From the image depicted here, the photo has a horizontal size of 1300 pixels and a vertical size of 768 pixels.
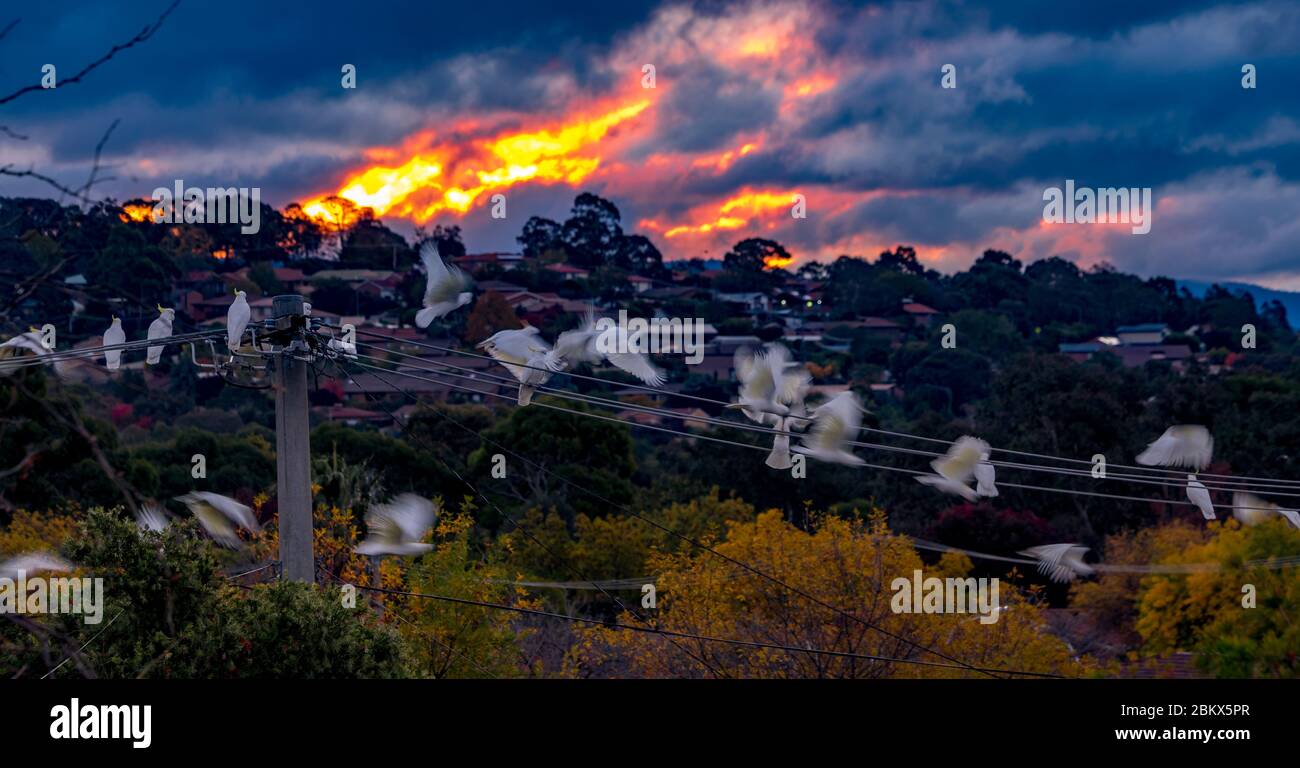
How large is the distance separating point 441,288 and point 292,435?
60.7 inches

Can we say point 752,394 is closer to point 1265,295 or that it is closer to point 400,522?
point 400,522

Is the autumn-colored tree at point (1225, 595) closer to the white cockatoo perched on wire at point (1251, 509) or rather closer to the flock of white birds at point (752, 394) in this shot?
the white cockatoo perched on wire at point (1251, 509)

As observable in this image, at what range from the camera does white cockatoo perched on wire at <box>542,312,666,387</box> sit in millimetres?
6961

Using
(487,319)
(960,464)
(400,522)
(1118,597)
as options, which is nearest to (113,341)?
(400,522)

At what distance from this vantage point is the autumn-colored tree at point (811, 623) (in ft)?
45.8

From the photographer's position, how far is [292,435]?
21.7 ft

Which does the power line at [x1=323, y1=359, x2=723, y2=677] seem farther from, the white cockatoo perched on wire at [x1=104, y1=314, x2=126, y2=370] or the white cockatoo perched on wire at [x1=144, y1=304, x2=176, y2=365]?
the white cockatoo perched on wire at [x1=104, y1=314, x2=126, y2=370]

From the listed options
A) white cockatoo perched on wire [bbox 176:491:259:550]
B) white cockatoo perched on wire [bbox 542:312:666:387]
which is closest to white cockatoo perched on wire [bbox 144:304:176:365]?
white cockatoo perched on wire [bbox 176:491:259:550]

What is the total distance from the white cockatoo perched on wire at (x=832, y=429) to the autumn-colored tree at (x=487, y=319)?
32.8 metres

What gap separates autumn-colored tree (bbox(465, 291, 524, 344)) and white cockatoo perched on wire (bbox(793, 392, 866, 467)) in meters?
32.8
